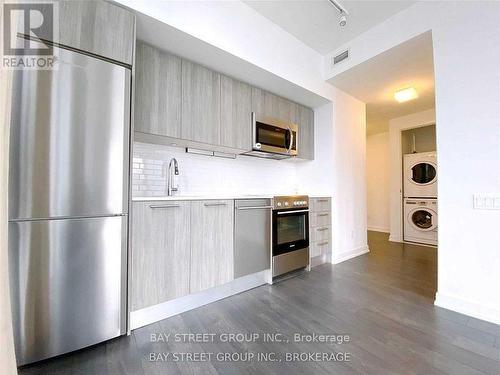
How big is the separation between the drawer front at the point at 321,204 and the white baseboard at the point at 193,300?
1079mm

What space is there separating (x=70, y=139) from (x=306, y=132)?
2.85m

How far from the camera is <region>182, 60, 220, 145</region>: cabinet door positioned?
209 centimetres

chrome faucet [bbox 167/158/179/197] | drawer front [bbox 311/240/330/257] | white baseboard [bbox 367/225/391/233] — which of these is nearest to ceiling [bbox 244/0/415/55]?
chrome faucet [bbox 167/158/179/197]

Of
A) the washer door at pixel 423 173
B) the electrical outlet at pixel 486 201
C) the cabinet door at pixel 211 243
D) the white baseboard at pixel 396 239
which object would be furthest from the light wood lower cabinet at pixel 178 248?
the washer door at pixel 423 173

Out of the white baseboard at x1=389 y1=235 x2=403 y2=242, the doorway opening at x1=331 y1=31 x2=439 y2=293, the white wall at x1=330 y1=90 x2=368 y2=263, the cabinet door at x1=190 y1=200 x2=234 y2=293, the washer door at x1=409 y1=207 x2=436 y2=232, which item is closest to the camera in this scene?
the cabinet door at x1=190 y1=200 x2=234 y2=293

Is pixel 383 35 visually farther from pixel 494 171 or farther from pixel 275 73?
pixel 494 171

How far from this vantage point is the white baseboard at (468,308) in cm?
162

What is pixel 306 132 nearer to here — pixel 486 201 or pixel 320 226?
pixel 320 226

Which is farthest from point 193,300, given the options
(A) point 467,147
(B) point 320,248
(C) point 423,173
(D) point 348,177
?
(C) point 423,173

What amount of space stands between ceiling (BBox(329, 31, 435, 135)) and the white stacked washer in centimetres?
101

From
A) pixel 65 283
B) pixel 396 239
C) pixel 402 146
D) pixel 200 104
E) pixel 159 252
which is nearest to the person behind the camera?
pixel 65 283

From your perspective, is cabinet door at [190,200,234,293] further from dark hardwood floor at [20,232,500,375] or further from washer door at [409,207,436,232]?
washer door at [409,207,436,232]

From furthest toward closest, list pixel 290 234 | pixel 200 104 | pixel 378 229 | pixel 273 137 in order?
1. pixel 378 229
2. pixel 273 137
3. pixel 290 234
4. pixel 200 104

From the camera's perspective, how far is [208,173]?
262 centimetres
